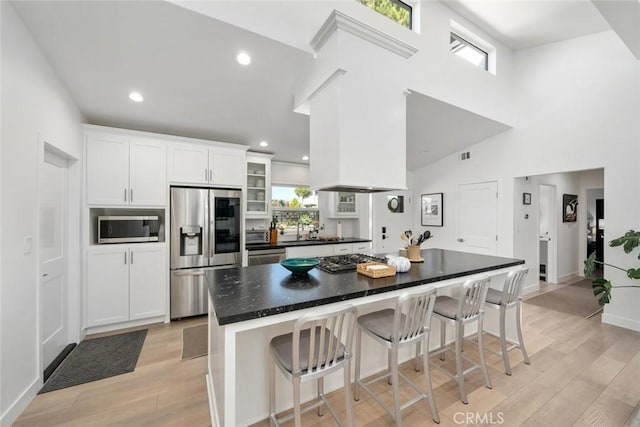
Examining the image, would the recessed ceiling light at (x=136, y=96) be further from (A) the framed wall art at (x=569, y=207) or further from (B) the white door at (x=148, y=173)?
(A) the framed wall art at (x=569, y=207)

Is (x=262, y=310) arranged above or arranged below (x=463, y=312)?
above

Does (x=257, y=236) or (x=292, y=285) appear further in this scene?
(x=257, y=236)

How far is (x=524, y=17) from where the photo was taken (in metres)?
3.48

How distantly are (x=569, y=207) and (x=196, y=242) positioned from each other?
7093 mm

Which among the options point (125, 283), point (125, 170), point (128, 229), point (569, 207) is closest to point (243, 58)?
point (125, 170)

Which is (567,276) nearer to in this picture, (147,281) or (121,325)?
(147,281)

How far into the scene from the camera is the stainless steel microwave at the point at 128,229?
3.01 meters

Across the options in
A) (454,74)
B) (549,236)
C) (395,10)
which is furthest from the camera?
(549,236)

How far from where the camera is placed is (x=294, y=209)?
15.8ft

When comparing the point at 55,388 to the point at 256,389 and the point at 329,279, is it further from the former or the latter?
the point at 329,279

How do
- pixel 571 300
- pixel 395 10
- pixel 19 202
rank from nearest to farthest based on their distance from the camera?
pixel 19 202 → pixel 395 10 → pixel 571 300

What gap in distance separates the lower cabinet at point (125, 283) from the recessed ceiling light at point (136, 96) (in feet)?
5.40

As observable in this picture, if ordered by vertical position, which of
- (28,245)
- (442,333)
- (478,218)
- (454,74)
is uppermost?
(454,74)

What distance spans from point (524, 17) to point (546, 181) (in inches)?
114
